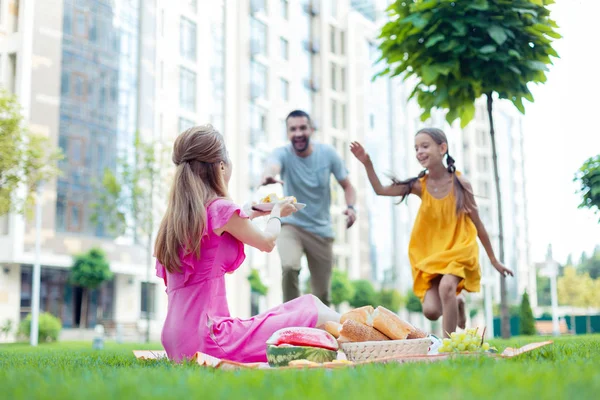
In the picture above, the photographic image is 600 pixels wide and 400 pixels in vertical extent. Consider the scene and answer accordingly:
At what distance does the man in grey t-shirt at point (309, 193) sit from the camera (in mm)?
7523

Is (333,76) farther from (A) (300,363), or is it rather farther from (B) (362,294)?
(A) (300,363)

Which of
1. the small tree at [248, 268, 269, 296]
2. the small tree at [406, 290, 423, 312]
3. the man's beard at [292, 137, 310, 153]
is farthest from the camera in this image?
the small tree at [406, 290, 423, 312]

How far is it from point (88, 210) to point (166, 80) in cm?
740

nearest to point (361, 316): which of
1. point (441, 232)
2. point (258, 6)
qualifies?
point (441, 232)

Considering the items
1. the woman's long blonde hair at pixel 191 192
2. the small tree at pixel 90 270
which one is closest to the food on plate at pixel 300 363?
the woman's long blonde hair at pixel 191 192

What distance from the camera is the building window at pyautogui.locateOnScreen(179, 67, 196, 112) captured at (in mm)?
34938

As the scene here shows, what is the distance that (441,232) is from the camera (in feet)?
21.5

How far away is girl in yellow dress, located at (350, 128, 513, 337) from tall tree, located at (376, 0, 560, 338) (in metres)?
1.69

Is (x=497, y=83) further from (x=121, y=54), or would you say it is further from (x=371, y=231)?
(x=371, y=231)

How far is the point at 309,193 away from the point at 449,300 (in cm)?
208

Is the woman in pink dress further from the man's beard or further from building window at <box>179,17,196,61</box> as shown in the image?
building window at <box>179,17,196,61</box>

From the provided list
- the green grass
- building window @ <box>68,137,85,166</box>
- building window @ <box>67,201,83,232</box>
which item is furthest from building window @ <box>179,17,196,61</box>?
the green grass

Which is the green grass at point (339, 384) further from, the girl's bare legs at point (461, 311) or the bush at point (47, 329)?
the bush at point (47, 329)

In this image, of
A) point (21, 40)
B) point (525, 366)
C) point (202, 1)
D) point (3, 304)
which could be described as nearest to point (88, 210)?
point (3, 304)
